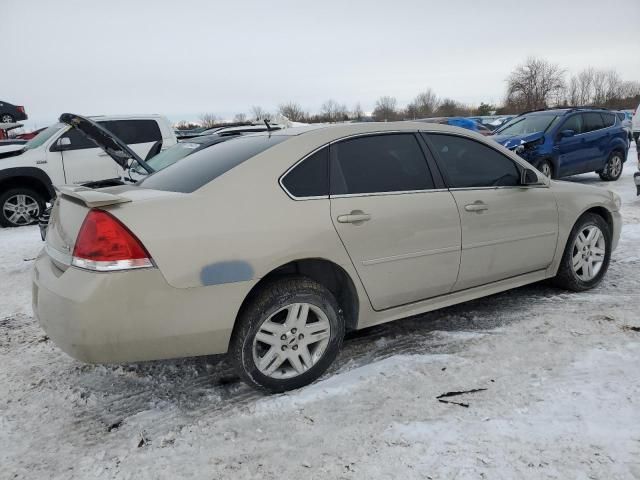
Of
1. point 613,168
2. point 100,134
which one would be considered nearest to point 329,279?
point 100,134

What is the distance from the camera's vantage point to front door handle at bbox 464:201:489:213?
3456 millimetres

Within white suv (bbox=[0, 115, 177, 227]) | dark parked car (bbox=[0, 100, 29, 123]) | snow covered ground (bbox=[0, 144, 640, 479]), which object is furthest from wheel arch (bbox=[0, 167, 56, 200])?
dark parked car (bbox=[0, 100, 29, 123])

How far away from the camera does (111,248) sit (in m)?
2.37

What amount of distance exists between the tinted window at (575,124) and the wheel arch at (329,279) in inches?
352

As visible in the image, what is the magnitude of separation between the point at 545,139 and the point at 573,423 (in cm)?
864

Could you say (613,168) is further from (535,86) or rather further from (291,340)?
(535,86)

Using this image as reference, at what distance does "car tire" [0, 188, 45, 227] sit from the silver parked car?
6.57m

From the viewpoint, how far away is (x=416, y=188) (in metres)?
3.29

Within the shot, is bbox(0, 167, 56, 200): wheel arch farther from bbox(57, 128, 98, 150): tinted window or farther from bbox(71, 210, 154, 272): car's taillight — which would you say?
bbox(71, 210, 154, 272): car's taillight

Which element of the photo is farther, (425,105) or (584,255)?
(425,105)

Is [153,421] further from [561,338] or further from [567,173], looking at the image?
[567,173]

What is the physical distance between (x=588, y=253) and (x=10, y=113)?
28578mm

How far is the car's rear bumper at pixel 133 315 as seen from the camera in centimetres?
236

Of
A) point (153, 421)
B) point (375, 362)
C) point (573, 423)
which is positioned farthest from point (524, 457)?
point (153, 421)
